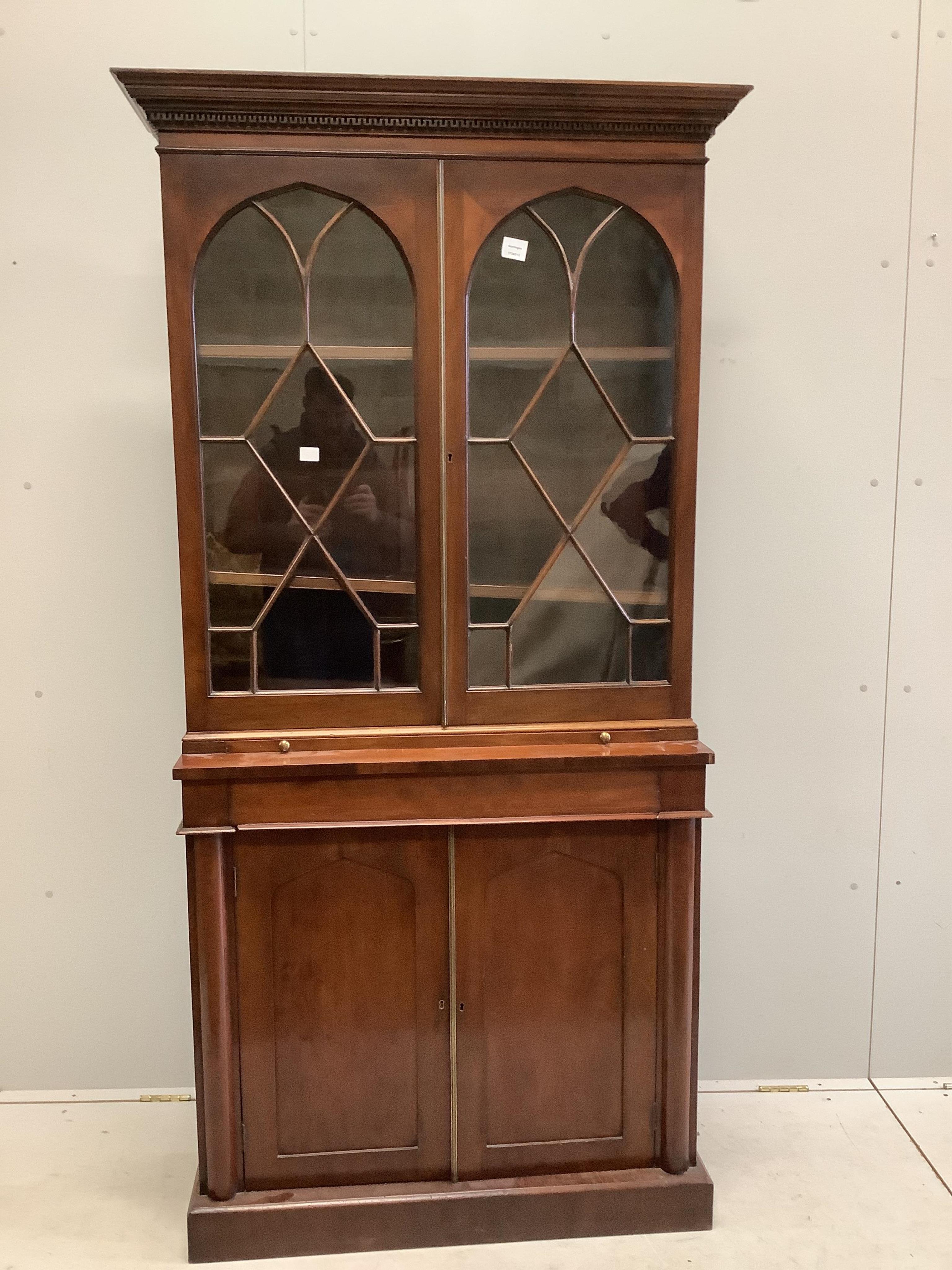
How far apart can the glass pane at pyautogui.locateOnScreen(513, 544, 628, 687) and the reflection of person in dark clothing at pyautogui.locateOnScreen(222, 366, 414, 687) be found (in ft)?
0.84

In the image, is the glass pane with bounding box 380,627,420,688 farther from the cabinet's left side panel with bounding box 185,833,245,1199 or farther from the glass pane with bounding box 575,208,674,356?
the glass pane with bounding box 575,208,674,356

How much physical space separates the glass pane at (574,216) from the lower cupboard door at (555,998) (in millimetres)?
1090

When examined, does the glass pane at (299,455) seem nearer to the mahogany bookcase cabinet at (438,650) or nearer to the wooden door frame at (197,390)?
the mahogany bookcase cabinet at (438,650)

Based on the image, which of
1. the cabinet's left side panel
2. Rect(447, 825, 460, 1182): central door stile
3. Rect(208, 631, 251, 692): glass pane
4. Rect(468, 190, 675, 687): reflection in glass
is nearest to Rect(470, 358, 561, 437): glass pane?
Rect(468, 190, 675, 687): reflection in glass

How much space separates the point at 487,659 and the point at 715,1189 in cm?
126

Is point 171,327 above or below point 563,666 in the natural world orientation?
above

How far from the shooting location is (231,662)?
171 cm

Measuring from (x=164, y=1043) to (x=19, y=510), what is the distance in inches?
52.9

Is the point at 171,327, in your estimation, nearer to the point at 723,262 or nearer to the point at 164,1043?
the point at 723,262

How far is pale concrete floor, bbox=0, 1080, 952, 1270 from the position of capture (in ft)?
5.77

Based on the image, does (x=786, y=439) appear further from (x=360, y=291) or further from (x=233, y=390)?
(x=233, y=390)

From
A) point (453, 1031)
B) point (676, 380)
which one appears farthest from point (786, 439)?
point (453, 1031)

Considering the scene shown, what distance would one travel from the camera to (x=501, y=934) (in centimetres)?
179

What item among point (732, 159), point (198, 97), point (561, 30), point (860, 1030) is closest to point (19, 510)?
point (198, 97)
